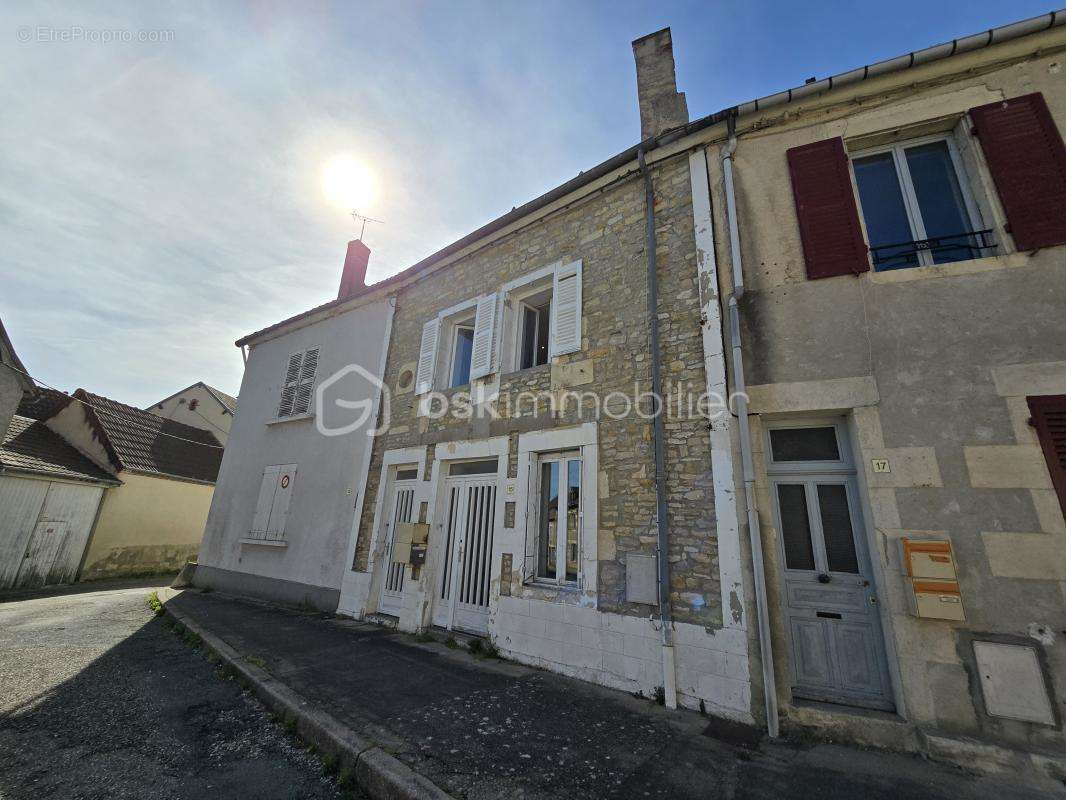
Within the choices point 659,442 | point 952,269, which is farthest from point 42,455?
point 952,269

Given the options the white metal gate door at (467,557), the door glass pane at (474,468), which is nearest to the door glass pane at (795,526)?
the white metal gate door at (467,557)

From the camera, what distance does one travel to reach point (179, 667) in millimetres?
4605

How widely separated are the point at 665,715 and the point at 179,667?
5079mm

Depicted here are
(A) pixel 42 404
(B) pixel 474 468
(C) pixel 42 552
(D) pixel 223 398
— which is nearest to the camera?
(B) pixel 474 468

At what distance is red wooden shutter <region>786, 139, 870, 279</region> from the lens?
4023mm

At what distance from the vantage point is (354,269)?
1037cm

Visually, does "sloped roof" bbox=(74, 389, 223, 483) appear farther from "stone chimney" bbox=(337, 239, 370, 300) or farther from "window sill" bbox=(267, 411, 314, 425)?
"stone chimney" bbox=(337, 239, 370, 300)

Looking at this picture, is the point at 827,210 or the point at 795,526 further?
the point at 827,210

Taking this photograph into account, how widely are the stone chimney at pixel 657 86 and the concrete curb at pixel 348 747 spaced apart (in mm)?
6974

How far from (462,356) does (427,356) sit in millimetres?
587

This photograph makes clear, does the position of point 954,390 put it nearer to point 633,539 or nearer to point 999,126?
point 999,126

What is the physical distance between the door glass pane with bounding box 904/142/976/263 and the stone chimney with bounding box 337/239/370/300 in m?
10.0

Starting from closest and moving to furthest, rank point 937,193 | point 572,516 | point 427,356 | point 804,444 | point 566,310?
point 804,444
point 937,193
point 572,516
point 566,310
point 427,356

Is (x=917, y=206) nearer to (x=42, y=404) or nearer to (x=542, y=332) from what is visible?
(x=542, y=332)
